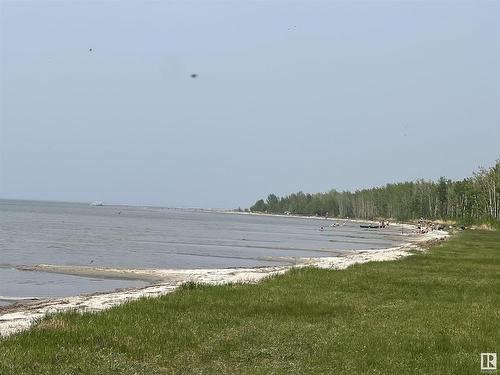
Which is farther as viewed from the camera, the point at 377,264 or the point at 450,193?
the point at 450,193

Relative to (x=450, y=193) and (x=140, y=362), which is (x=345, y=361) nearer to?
(x=140, y=362)

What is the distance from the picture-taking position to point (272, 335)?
1652 cm

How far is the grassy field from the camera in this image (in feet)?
43.7

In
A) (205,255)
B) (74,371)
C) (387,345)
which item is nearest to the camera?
(74,371)

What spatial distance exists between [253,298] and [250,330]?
6.90 meters

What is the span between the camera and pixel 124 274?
42.2m

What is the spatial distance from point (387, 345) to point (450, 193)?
194m

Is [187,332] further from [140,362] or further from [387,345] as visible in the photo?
[387,345]

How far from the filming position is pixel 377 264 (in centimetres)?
4325

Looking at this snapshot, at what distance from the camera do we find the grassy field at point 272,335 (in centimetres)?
1330

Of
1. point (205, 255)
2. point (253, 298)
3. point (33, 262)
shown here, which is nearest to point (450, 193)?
point (205, 255)

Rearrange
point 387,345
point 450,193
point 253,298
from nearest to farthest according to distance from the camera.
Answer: point 387,345 < point 253,298 < point 450,193

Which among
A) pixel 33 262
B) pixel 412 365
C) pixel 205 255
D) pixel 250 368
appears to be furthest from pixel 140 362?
pixel 205 255

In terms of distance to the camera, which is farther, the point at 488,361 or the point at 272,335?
the point at 272,335
